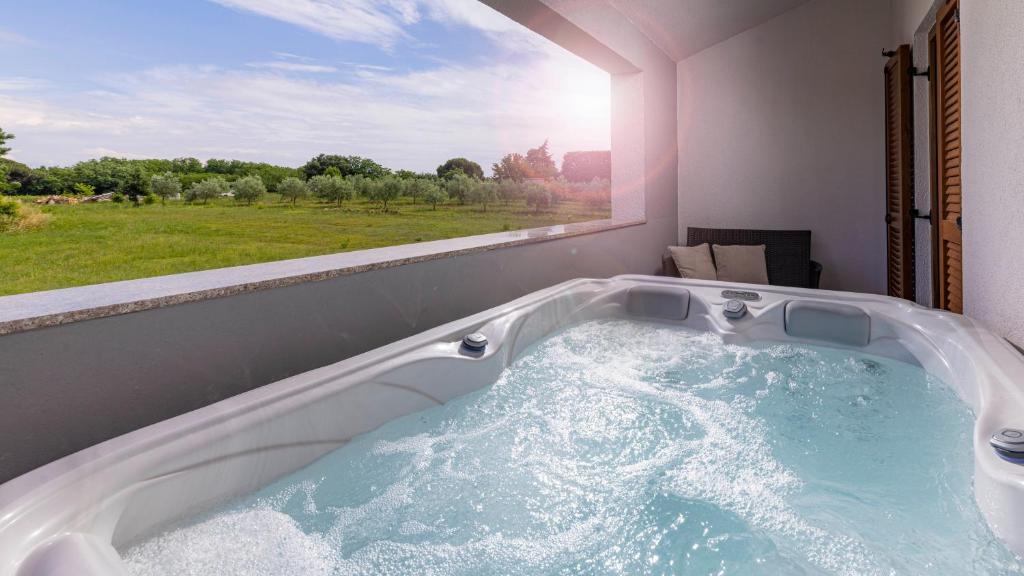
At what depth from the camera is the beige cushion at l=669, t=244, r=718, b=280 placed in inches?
141

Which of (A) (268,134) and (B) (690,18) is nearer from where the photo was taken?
(B) (690,18)

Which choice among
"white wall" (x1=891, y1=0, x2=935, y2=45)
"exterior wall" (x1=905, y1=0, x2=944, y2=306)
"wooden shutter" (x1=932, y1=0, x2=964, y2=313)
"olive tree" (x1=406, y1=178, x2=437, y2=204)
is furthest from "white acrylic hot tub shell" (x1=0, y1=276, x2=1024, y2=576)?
"olive tree" (x1=406, y1=178, x2=437, y2=204)

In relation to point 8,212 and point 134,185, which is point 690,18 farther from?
point 134,185

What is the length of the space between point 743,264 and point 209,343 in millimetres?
3104

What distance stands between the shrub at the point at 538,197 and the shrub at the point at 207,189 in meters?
5.85

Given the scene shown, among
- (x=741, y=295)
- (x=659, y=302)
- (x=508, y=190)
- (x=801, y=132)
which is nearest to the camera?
(x=741, y=295)

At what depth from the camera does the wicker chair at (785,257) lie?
358 centimetres

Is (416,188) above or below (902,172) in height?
above

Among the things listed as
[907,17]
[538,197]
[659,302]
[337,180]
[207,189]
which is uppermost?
[337,180]

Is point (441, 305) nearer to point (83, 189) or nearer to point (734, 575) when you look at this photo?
point (734, 575)

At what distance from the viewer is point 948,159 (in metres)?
2.17

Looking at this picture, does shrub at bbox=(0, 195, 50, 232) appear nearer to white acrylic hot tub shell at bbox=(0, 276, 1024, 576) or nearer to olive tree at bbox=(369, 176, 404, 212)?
olive tree at bbox=(369, 176, 404, 212)

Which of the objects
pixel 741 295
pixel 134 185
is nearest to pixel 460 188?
pixel 134 185

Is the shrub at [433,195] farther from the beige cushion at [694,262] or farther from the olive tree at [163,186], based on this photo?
the beige cushion at [694,262]
